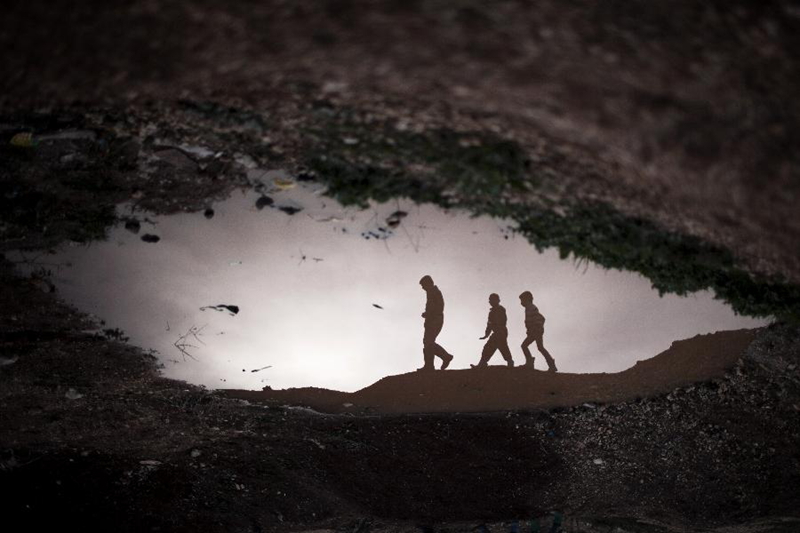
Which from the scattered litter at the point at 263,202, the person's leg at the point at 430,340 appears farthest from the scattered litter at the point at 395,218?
the person's leg at the point at 430,340

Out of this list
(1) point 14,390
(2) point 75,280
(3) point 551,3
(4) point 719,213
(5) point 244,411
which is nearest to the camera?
(3) point 551,3

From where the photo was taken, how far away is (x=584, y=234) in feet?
10.6

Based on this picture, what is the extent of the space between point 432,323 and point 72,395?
299 centimetres

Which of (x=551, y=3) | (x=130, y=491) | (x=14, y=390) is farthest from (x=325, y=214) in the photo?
(x=130, y=491)

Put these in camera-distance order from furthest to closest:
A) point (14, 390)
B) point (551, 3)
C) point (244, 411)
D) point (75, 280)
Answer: point (244, 411), point (14, 390), point (75, 280), point (551, 3)

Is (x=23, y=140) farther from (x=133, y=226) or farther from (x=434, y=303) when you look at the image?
(x=434, y=303)

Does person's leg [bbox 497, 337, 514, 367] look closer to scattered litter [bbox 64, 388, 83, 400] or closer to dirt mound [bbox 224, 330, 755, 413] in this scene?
dirt mound [bbox 224, 330, 755, 413]

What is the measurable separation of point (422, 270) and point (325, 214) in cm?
85

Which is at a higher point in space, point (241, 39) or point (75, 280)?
point (241, 39)

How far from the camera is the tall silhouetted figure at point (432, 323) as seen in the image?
3800 millimetres

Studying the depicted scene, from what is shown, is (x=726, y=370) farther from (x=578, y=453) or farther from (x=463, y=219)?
(x=463, y=219)

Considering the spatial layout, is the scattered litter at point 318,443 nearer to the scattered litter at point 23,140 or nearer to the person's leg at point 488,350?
the person's leg at point 488,350

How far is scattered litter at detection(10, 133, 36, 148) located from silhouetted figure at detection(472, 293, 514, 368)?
10.6ft

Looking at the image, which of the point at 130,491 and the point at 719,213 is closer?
the point at 719,213
